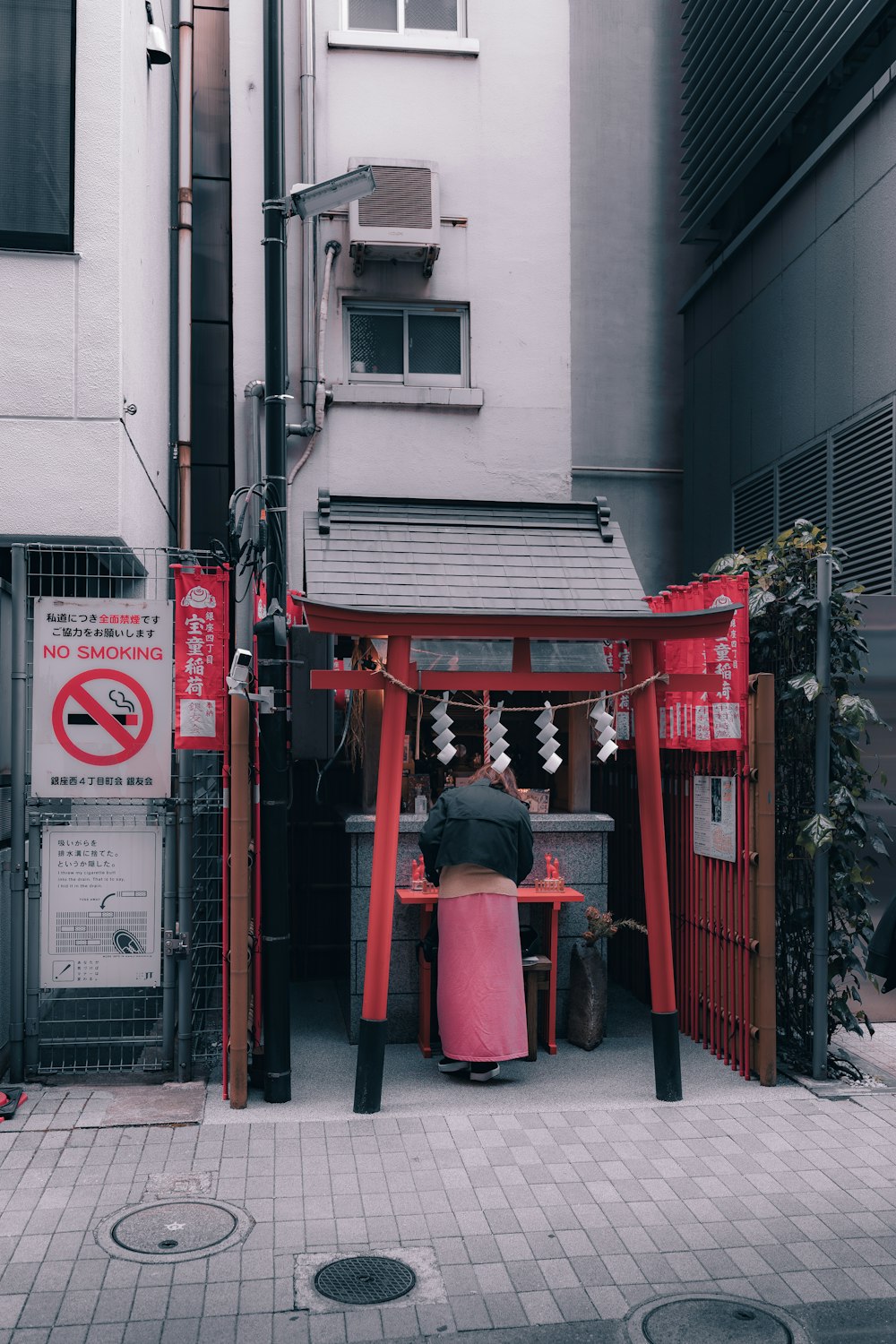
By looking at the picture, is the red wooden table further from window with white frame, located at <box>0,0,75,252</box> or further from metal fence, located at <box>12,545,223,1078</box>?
window with white frame, located at <box>0,0,75,252</box>

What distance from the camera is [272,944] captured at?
8.03 m

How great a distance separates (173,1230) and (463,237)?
396 inches

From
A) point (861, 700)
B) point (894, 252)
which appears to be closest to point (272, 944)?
point (861, 700)

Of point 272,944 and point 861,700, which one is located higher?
point 861,700

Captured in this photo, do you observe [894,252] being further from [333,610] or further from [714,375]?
[333,610]

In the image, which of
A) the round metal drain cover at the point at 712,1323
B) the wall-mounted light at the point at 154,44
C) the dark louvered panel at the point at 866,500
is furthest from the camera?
the wall-mounted light at the point at 154,44

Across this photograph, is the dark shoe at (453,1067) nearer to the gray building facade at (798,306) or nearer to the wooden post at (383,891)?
the wooden post at (383,891)

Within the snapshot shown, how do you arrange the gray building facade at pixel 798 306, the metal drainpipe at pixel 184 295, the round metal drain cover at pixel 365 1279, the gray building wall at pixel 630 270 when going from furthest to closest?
the gray building wall at pixel 630 270 < the metal drainpipe at pixel 184 295 < the gray building facade at pixel 798 306 < the round metal drain cover at pixel 365 1279

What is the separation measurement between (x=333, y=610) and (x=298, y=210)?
2582mm

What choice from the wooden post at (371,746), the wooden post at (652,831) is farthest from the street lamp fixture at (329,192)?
the wooden post at (371,746)

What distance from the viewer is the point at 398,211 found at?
12.1 metres

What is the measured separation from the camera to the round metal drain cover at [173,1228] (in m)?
5.67

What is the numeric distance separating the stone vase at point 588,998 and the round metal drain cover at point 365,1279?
3907mm

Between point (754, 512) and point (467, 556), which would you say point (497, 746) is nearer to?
point (467, 556)
